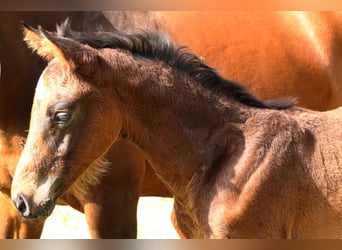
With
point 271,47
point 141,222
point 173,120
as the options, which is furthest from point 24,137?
point 141,222

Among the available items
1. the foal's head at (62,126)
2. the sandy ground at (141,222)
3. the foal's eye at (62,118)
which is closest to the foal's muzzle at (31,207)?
the foal's head at (62,126)

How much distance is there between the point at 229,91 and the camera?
3.30 m

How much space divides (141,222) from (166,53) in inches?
164

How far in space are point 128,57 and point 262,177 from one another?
0.84 m

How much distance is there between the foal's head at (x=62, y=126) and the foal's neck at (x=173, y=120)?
0.14 metres

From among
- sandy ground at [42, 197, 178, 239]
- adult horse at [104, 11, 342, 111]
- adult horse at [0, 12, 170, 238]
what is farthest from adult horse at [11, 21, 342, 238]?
sandy ground at [42, 197, 178, 239]

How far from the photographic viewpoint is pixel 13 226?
4.38 meters

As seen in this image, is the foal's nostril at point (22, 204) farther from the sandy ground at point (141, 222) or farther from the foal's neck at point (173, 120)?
the sandy ground at point (141, 222)

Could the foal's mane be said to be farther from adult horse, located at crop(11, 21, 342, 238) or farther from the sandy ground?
the sandy ground

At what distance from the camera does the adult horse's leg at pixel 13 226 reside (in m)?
4.36

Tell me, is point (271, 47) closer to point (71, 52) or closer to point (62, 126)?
point (71, 52)

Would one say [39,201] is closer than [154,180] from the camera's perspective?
Yes

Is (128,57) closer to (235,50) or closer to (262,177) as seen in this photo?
(262,177)

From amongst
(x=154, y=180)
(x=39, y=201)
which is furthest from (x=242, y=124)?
(x=154, y=180)
